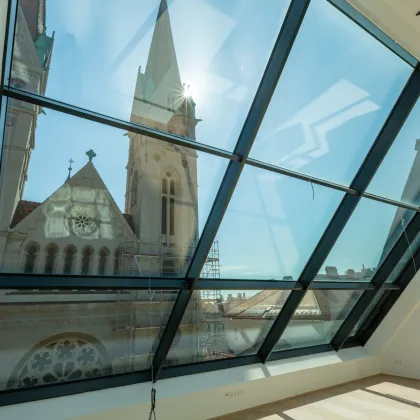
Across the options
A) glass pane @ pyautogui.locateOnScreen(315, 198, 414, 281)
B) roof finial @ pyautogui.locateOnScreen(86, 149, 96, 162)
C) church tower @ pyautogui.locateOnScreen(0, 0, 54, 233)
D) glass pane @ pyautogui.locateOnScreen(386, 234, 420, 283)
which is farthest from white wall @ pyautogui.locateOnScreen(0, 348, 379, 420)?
roof finial @ pyautogui.locateOnScreen(86, 149, 96, 162)

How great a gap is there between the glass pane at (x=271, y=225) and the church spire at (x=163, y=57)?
3.72 ft

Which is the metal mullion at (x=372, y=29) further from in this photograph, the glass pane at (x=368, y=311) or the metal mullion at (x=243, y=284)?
the glass pane at (x=368, y=311)

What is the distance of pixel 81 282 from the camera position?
2.61 m

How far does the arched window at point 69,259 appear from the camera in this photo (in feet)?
8.70

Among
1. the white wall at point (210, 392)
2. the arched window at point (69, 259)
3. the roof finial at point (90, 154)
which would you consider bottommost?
the white wall at point (210, 392)

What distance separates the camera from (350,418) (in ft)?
10.4

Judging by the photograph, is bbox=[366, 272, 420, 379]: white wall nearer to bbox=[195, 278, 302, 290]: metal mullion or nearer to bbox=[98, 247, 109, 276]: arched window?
bbox=[195, 278, 302, 290]: metal mullion

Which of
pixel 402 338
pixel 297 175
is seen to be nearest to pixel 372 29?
pixel 297 175

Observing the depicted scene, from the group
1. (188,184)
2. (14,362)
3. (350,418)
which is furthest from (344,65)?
(14,362)

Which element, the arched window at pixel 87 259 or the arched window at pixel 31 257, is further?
the arched window at pixel 87 259

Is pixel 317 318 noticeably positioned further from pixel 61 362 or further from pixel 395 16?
pixel 395 16

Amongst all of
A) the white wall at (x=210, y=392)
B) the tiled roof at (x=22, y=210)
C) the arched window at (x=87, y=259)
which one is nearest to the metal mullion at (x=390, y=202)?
the white wall at (x=210, y=392)

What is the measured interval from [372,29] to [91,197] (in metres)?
2.93

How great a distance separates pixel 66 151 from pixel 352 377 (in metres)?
5.01
